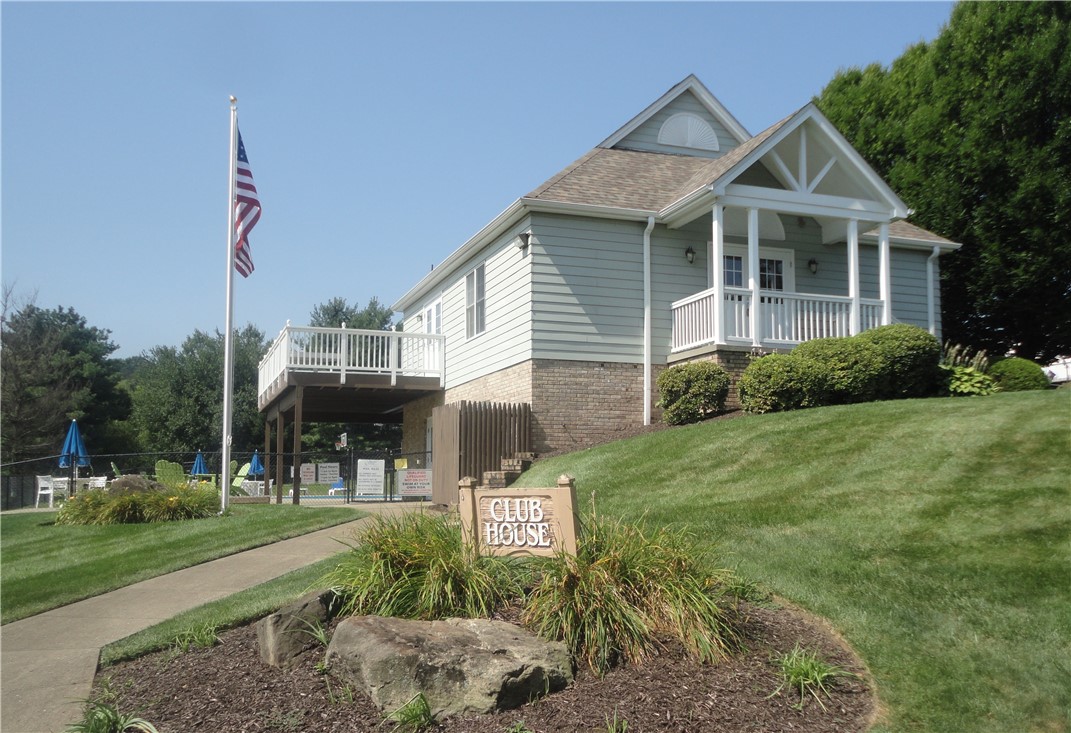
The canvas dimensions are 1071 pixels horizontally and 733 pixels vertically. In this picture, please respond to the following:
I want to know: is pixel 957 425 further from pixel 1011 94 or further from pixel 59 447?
pixel 59 447

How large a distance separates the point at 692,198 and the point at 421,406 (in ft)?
35.2

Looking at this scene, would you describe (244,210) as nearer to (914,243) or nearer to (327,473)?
(327,473)

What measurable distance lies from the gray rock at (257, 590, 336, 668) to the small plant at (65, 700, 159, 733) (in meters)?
0.88

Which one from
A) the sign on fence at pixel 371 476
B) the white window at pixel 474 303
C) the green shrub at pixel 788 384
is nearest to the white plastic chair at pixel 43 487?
the sign on fence at pixel 371 476

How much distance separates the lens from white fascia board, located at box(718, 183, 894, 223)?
17.1 m

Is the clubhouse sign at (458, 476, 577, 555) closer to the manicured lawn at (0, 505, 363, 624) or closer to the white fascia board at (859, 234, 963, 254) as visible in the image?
the manicured lawn at (0, 505, 363, 624)

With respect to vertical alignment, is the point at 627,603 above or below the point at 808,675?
above

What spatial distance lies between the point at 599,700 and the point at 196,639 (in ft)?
10.5

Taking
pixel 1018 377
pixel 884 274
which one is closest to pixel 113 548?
pixel 884 274

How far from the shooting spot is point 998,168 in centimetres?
2300

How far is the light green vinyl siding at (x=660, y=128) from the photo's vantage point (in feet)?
69.1

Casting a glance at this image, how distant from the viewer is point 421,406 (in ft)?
81.4

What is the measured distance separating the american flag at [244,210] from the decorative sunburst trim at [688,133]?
9452 millimetres

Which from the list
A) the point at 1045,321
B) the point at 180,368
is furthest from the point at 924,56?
the point at 180,368
